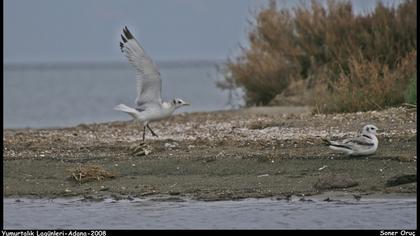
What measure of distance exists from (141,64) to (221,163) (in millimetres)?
2793

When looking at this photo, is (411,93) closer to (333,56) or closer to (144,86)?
(144,86)

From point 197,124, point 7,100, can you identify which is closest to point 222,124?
point 197,124

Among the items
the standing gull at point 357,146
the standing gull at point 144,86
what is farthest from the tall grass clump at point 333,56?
the standing gull at point 357,146

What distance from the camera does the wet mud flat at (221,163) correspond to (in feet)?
34.4

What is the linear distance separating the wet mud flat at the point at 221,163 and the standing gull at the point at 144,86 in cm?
36

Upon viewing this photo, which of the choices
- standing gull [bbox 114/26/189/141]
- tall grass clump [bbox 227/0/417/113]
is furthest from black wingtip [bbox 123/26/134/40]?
tall grass clump [bbox 227/0/417/113]

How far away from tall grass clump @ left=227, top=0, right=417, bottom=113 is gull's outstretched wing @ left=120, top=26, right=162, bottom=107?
10.3ft

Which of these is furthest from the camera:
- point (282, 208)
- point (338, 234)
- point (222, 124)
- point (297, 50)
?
point (297, 50)

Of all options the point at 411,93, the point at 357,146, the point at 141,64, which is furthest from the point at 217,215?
the point at 411,93

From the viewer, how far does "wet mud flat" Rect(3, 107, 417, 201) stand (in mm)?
10500

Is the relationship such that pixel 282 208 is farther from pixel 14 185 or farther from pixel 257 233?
pixel 14 185

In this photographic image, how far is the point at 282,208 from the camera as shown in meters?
9.73

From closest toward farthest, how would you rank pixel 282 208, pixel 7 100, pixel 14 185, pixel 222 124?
1. pixel 282 208
2. pixel 14 185
3. pixel 222 124
4. pixel 7 100

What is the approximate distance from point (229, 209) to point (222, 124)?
6.25m
